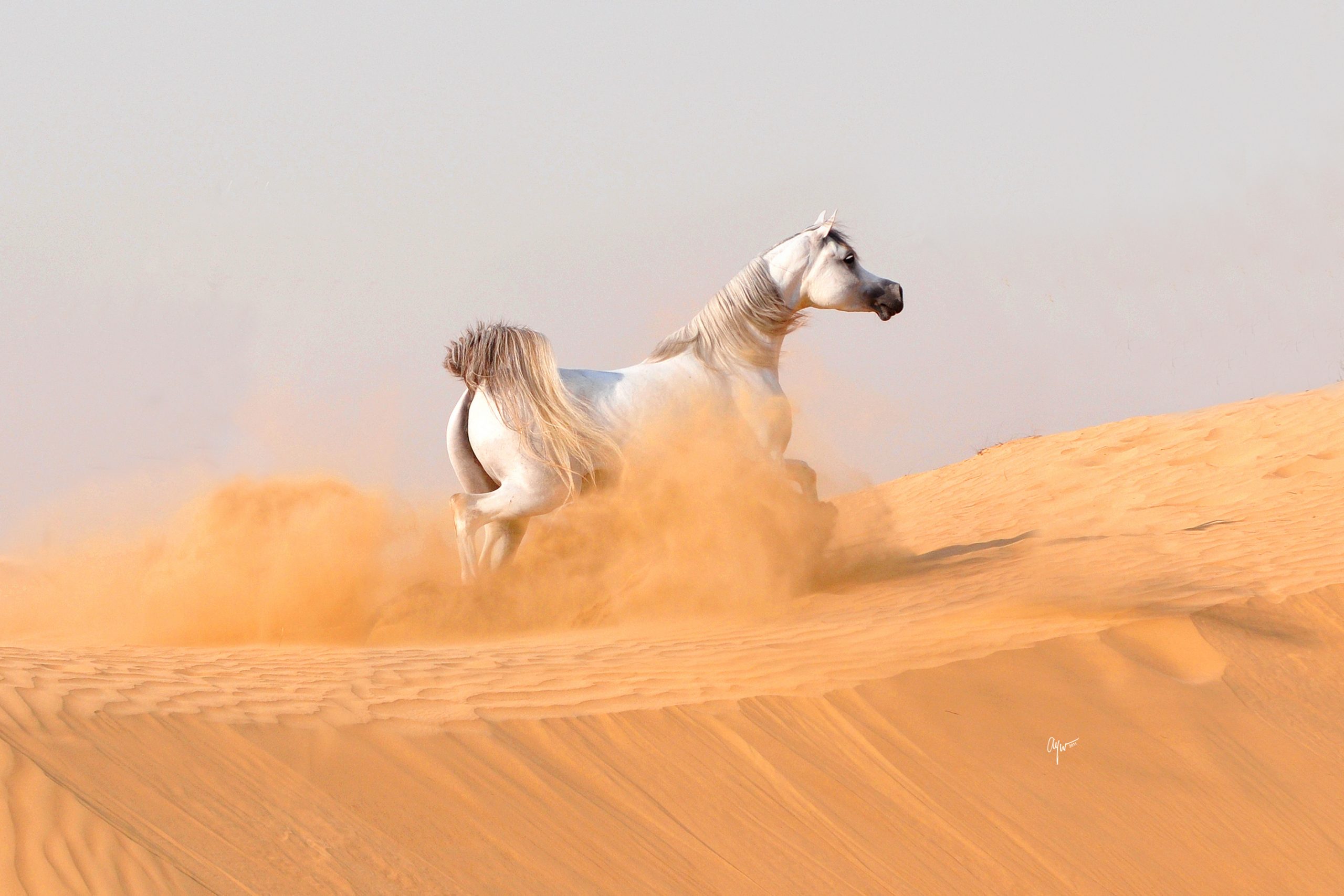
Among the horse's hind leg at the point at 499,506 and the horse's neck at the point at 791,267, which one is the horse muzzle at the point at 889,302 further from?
the horse's hind leg at the point at 499,506

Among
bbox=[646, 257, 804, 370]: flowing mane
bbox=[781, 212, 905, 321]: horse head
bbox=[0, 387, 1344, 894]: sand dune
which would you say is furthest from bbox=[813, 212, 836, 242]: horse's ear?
bbox=[0, 387, 1344, 894]: sand dune

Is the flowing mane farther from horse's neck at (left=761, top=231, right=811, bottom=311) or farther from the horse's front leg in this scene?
the horse's front leg

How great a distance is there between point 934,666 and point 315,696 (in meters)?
2.54

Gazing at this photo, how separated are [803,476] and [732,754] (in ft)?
11.4

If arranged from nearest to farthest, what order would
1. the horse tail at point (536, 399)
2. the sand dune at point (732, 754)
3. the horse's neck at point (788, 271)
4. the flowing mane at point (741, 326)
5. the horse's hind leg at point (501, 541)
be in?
the sand dune at point (732, 754), the horse tail at point (536, 399), the horse's hind leg at point (501, 541), the flowing mane at point (741, 326), the horse's neck at point (788, 271)

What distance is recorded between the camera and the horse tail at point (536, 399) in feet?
21.8

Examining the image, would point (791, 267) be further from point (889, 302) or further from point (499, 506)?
point (499, 506)

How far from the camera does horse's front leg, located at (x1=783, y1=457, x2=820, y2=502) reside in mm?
7070
